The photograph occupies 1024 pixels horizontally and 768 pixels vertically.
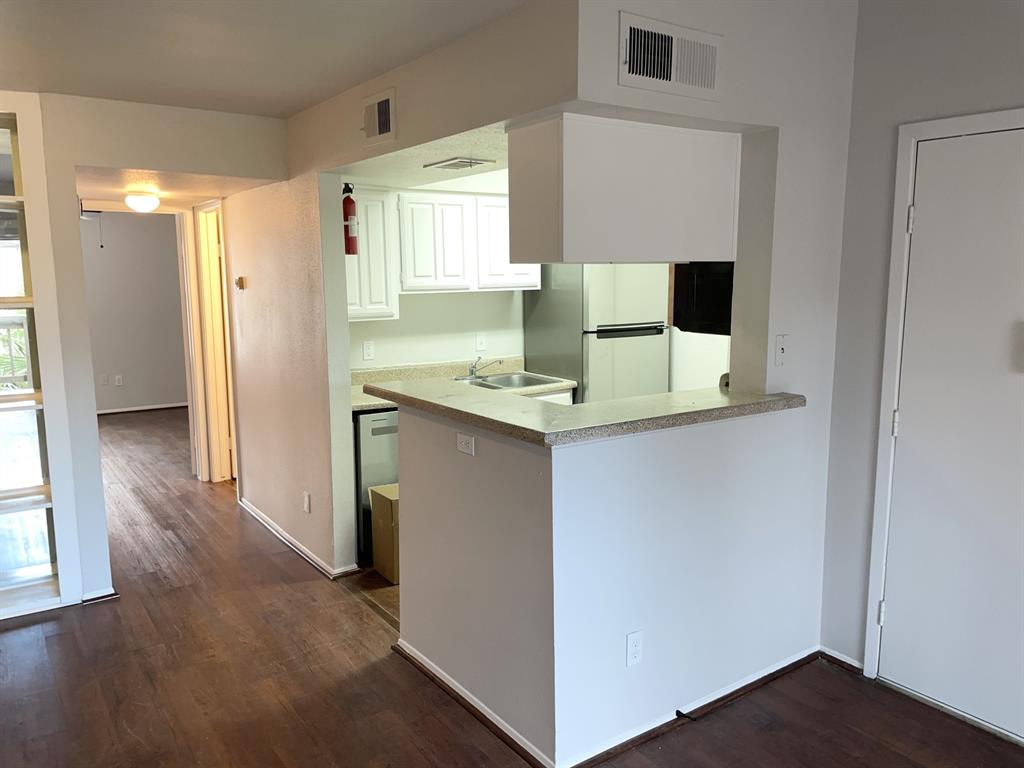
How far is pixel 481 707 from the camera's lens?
2713 millimetres

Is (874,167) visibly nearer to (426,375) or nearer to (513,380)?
(513,380)

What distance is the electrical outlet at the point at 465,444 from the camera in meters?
2.61

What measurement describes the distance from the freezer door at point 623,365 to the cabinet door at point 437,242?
892 mm

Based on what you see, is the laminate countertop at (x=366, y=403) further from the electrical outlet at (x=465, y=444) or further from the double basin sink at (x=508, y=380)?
the electrical outlet at (x=465, y=444)

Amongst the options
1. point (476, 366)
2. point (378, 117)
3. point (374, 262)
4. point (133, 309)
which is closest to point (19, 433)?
point (374, 262)

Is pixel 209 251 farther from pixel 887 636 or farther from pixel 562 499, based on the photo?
pixel 887 636

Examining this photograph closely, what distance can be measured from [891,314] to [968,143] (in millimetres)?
624

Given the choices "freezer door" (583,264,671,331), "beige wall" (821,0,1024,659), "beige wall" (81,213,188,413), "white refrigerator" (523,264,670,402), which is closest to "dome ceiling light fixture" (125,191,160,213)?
"white refrigerator" (523,264,670,402)

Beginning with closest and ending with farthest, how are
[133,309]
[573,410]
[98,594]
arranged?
[573,410]
[98,594]
[133,309]

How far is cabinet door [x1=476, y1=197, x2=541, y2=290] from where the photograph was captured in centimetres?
454

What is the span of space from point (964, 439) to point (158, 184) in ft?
13.9

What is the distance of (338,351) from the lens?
12.6ft

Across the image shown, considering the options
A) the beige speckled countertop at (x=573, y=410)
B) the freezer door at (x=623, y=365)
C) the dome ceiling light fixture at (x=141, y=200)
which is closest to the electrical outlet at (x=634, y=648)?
the beige speckled countertop at (x=573, y=410)

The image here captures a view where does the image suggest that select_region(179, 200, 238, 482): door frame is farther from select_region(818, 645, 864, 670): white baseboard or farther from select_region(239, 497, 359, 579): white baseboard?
select_region(818, 645, 864, 670): white baseboard
